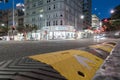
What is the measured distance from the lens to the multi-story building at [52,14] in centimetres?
7356

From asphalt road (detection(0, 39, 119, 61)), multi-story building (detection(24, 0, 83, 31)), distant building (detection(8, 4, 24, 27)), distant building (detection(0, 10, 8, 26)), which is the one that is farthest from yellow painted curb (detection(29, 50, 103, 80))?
distant building (detection(0, 10, 8, 26))

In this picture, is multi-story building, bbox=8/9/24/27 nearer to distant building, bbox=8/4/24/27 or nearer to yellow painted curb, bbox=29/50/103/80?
distant building, bbox=8/4/24/27

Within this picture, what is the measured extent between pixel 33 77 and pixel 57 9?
72213 millimetres

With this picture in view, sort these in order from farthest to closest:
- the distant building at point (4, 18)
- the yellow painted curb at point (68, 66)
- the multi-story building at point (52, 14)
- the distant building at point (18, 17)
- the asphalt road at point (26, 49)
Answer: the distant building at point (4, 18)
the distant building at point (18, 17)
the multi-story building at point (52, 14)
the asphalt road at point (26, 49)
the yellow painted curb at point (68, 66)

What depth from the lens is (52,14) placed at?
250ft

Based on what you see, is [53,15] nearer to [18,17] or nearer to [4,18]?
[18,17]

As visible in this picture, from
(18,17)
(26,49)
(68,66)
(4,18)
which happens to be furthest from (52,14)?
(68,66)

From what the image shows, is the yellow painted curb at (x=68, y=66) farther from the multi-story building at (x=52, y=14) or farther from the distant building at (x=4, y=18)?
the distant building at (x=4, y=18)

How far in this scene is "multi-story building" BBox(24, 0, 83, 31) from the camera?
73562mm

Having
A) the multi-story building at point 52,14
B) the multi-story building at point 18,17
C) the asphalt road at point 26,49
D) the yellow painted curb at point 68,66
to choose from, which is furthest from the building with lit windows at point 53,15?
the yellow painted curb at point 68,66

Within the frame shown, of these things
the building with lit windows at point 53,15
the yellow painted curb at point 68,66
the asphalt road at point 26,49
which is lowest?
the asphalt road at point 26,49

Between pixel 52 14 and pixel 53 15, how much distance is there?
2.23ft

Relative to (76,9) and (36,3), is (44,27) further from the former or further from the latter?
(76,9)

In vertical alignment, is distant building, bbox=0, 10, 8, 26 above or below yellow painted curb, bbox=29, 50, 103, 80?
above
